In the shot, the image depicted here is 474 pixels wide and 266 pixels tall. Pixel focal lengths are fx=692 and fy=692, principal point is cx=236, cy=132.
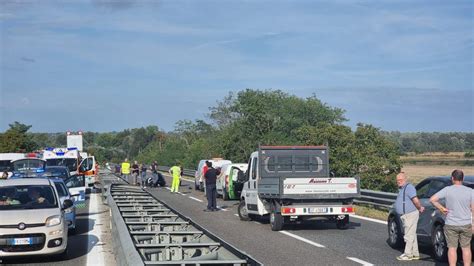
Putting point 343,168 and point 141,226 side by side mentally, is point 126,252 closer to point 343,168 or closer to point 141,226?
point 141,226

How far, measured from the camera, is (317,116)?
245 ft

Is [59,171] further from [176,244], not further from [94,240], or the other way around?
[176,244]

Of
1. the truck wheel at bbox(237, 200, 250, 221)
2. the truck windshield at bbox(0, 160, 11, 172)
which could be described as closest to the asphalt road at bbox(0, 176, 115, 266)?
the truck wheel at bbox(237, 200, 250, 221)

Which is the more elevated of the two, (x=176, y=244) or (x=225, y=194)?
(x=176, y=244)

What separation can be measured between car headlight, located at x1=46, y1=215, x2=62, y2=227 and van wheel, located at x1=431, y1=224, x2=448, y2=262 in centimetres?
707

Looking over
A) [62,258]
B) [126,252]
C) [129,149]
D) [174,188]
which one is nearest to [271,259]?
[62,258]

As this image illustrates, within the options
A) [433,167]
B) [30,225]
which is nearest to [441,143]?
[433,167]

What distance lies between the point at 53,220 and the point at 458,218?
23.4ft

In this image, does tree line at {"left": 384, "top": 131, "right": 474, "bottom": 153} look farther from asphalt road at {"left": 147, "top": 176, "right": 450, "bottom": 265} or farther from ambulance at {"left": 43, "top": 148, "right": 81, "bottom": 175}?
asphalt road at {"left": 147, "top": 176, "right": 450, "bottom": 265}

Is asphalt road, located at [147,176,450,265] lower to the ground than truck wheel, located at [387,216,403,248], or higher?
lower

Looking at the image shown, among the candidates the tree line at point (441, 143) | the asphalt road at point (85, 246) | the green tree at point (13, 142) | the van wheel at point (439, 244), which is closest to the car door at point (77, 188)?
the asphalt road at point (85, 246)

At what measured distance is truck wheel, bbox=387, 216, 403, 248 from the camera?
47.8ft

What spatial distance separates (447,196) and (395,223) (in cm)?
391

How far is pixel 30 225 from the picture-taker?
12492mm
